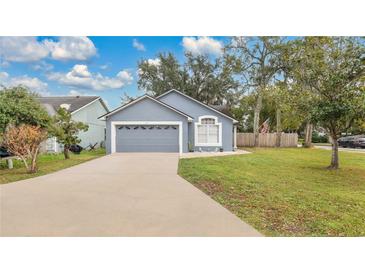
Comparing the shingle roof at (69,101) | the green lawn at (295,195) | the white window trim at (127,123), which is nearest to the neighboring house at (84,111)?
the shingle roof at (69,101)

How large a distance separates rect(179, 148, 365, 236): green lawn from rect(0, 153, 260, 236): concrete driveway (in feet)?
1.47

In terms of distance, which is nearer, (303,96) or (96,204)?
(96,204)

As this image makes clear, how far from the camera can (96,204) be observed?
3727mm

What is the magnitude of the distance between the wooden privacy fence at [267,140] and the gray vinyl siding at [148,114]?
5847 mm

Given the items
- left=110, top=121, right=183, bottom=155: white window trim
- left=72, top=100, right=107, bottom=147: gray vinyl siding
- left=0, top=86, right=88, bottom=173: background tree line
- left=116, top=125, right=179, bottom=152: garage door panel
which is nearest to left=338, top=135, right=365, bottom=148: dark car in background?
left=110, top=121, right=183, bottom=155: white window trim

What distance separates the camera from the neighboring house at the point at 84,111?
44.4 feet

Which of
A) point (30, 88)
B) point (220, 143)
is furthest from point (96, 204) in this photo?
point (220, 143)

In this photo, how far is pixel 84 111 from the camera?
1447 cm

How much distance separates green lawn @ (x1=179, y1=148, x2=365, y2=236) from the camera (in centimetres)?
299

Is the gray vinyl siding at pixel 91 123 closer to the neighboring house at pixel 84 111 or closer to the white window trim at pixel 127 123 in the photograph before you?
the neighboring house at pixel 84 111

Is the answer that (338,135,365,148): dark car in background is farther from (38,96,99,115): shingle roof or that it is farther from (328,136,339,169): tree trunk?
(38,96,99,115): shingle roof

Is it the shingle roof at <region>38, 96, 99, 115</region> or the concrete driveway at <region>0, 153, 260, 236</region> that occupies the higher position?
the shingle roof at <region>38, 96, 99, 115</region>
